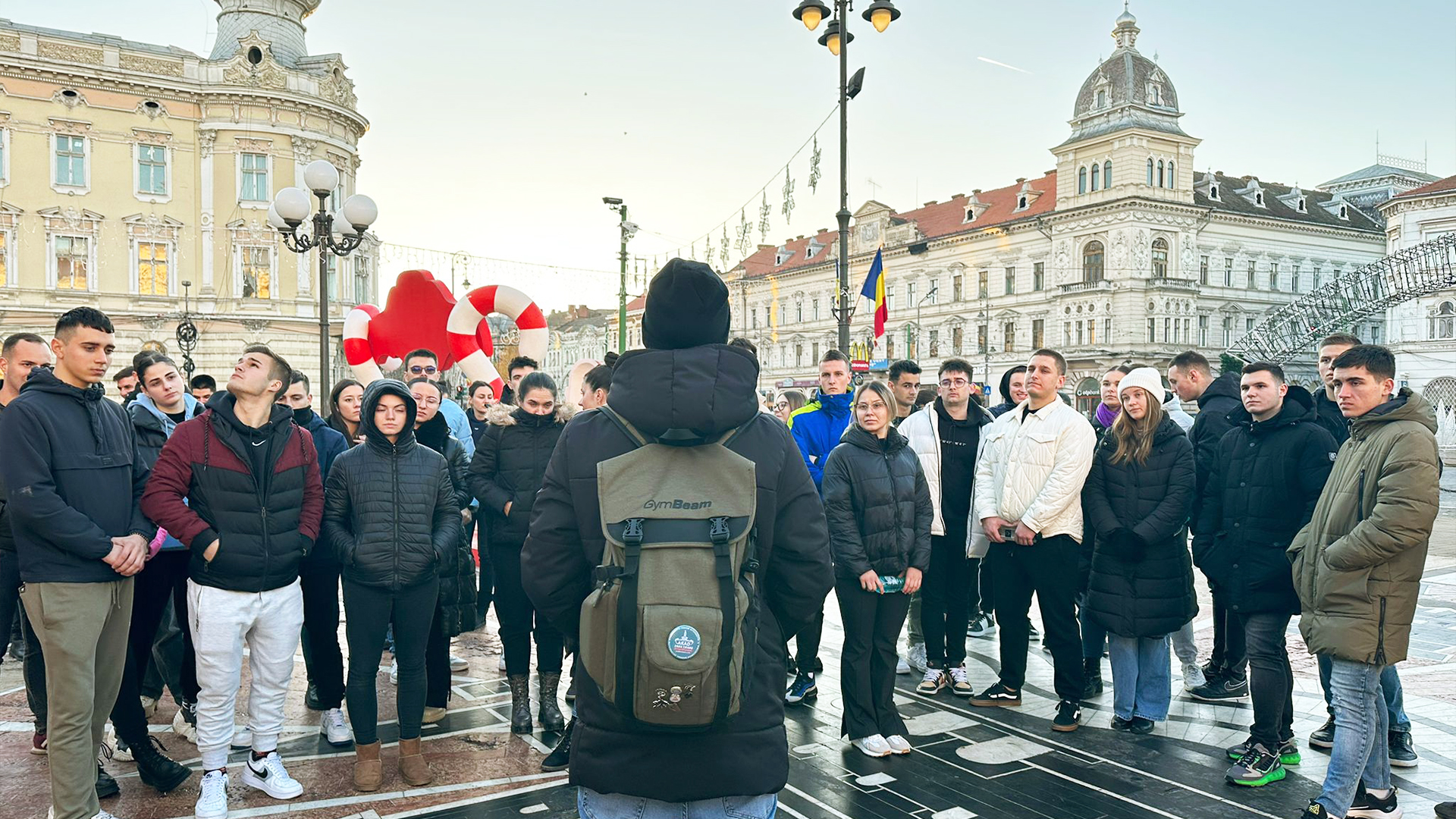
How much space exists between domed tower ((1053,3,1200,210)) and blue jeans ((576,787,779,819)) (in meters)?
59.2

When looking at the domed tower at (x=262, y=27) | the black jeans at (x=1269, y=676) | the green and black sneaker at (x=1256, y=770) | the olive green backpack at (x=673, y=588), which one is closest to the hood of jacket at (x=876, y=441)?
the black jeans at (x=1269, y=676)

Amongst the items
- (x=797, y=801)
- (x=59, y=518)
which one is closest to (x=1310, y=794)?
(x=797, y=801)

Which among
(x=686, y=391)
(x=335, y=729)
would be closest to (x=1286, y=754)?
(x=686, y=391)

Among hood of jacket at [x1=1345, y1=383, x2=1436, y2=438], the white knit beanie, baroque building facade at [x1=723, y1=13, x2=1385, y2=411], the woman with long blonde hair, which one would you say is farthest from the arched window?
hood of jacket at [x1=1345, y1=383, x2=1436, y2=438]

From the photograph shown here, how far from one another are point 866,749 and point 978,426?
280 centimetres

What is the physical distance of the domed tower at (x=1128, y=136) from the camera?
55531 millimetres

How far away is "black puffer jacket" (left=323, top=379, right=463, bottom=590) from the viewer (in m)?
5.02

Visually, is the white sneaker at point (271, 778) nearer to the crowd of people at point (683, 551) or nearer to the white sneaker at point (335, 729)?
the crowd of people at point (683, 551)

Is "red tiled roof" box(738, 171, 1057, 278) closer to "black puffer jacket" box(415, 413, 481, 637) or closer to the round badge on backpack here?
"black puffer jacket" box(415, 413, 481, 637)

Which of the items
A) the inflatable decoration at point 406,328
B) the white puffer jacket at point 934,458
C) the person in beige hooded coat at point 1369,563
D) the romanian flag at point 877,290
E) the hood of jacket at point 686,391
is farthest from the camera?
the inflatable decoration at point 406,328

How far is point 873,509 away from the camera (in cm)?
578

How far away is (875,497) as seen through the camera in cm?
577

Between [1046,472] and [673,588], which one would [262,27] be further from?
[673,588]

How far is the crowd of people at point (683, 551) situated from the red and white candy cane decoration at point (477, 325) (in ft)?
18.2
